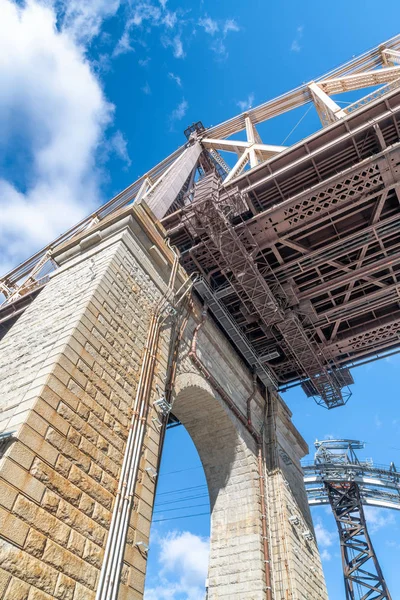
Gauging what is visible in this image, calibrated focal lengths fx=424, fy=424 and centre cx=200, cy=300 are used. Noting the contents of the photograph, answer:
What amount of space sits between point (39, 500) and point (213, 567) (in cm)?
860

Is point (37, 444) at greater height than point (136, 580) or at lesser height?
greater

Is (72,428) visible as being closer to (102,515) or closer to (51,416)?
(51,416)

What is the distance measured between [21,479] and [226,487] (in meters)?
9.48

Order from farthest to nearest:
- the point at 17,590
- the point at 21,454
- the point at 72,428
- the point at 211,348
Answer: the point at 211,348, the point at 72,428, the point at 21,454, the point at 17,590

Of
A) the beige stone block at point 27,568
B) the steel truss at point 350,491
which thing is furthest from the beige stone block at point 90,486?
the steel truss at point 350,491

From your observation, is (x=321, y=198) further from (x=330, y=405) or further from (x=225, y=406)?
(x=330, y=405)

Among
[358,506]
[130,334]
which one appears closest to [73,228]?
[130,334]

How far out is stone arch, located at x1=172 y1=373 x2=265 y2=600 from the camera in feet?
37.1

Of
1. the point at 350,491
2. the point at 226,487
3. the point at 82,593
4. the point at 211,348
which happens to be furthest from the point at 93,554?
the point at 350,491

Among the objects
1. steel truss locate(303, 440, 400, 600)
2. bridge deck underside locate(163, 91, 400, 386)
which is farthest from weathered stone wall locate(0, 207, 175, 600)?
steel truss locate(303, 440, 400, 600)

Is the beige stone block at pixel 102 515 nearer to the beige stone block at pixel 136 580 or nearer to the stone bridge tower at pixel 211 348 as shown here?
the stone bridge tower at pixel 211 348

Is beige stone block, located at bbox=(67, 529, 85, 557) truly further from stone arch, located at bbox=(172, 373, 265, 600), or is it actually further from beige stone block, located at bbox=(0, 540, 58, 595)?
stone arch, located at bbox=(172, 373, 265, 600)

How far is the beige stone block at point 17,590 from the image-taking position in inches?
173

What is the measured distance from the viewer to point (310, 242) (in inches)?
584
